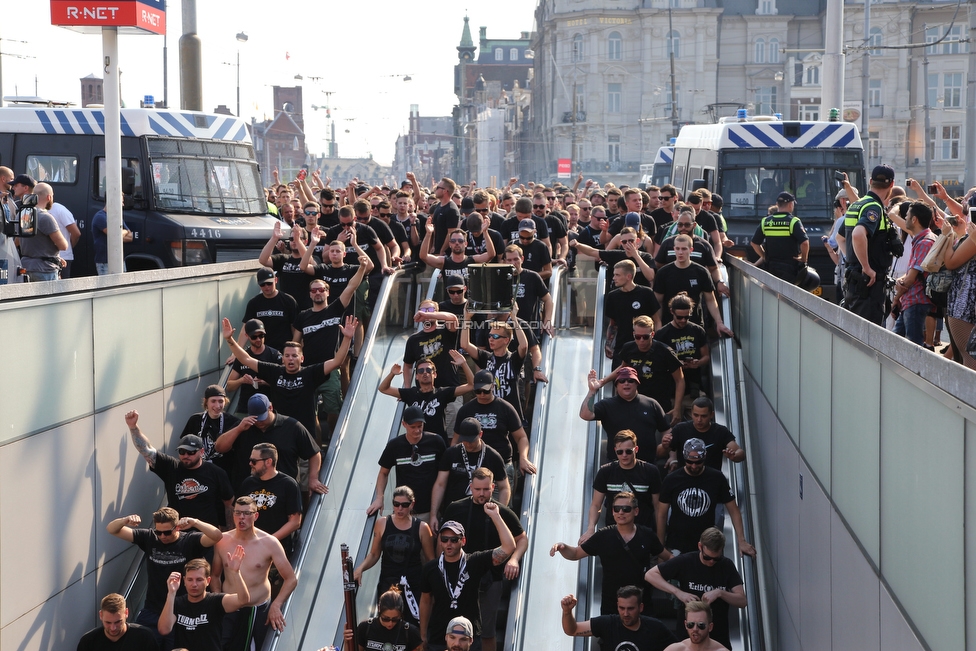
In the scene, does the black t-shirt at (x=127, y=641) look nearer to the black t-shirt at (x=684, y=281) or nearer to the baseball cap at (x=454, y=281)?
the baseball cap at (x=454, y=281)

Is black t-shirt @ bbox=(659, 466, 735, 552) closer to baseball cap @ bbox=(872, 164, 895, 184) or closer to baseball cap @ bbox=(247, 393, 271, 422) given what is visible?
baseball cap @ bbox=(872, 164, 895, 184)

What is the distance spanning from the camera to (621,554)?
A: 30.4ft

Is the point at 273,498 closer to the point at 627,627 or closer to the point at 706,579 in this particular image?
the point at 627,627

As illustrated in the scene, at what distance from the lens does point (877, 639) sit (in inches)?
227

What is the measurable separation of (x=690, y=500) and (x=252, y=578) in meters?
3.74

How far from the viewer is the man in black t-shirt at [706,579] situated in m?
8.85

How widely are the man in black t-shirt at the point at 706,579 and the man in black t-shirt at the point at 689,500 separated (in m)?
0.48

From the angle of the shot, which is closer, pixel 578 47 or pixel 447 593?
pixel 447 593

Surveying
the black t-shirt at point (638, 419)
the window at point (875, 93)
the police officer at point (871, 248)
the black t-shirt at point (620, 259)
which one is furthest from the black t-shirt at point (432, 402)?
the window at point (875, 93)

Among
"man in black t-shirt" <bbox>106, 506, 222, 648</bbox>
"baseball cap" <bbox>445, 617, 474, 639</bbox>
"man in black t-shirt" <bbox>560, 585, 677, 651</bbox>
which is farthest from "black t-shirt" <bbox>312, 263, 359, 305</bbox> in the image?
"man in black t-shirt" <bbox>560, 585, 677, 651</bbox>

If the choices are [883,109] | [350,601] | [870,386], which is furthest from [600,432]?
[883,109]

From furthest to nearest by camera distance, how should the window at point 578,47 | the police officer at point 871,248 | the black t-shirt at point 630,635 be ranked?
the window at point 578,47 < the police officer at point 871,248 < the black t-shirt at point 630,635

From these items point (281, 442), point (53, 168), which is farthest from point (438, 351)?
point (53, 168)

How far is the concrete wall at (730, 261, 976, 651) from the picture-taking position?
4.50 m
